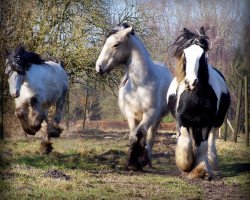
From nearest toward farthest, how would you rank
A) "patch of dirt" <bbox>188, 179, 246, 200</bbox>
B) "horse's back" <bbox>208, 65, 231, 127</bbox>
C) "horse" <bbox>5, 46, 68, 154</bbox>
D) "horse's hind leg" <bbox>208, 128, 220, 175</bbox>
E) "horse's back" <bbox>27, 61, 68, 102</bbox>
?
"patch of dirt" <bbox>188, 179, 246, 200</bbox>
"horse's back" <bbox>208, 65, 231, 127</bbox>
"horse's hind leg" <bbox>208, 128, 220, 175</bbox>
"horse" <bbox>5, 46, 68, 154</bbox>
"horse's back" <bbox>27, 61, 68, 102</bbox>

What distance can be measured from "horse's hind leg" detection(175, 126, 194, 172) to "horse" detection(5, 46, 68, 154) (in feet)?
11.7

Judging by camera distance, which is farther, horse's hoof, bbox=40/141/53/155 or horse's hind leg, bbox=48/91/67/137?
horse's hind leg, bbox=48/91/67/137

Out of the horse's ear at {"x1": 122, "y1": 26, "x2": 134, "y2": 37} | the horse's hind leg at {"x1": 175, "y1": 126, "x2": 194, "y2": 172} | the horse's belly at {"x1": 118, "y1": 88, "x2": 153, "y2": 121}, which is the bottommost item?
the horse's hind leg at {"x1": 175, "y1": 126, "x2": 194, "y2": 172}

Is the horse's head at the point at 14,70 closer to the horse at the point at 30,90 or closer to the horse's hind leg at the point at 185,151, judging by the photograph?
the horse at the point at 30,90

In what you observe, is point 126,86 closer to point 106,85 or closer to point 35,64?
point 35,64

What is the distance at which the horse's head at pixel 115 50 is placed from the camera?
25.5ft

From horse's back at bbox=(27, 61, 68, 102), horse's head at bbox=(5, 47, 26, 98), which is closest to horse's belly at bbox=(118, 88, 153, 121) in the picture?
horse's head at bbox=(5, 47, 26, 98)

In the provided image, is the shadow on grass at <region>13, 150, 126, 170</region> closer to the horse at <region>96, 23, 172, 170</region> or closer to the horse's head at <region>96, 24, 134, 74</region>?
the horse at <region>96, 23, 172, 170</region>

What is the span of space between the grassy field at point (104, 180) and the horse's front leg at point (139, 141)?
0.52 feet

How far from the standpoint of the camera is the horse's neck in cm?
776

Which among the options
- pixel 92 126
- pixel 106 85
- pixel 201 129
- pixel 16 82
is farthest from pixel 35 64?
pixel 92 126

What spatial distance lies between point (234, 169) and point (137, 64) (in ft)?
6.81

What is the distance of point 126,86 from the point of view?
7.84 meters

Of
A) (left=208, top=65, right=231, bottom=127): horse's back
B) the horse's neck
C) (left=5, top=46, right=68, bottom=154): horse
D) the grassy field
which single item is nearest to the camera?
the grassy field
